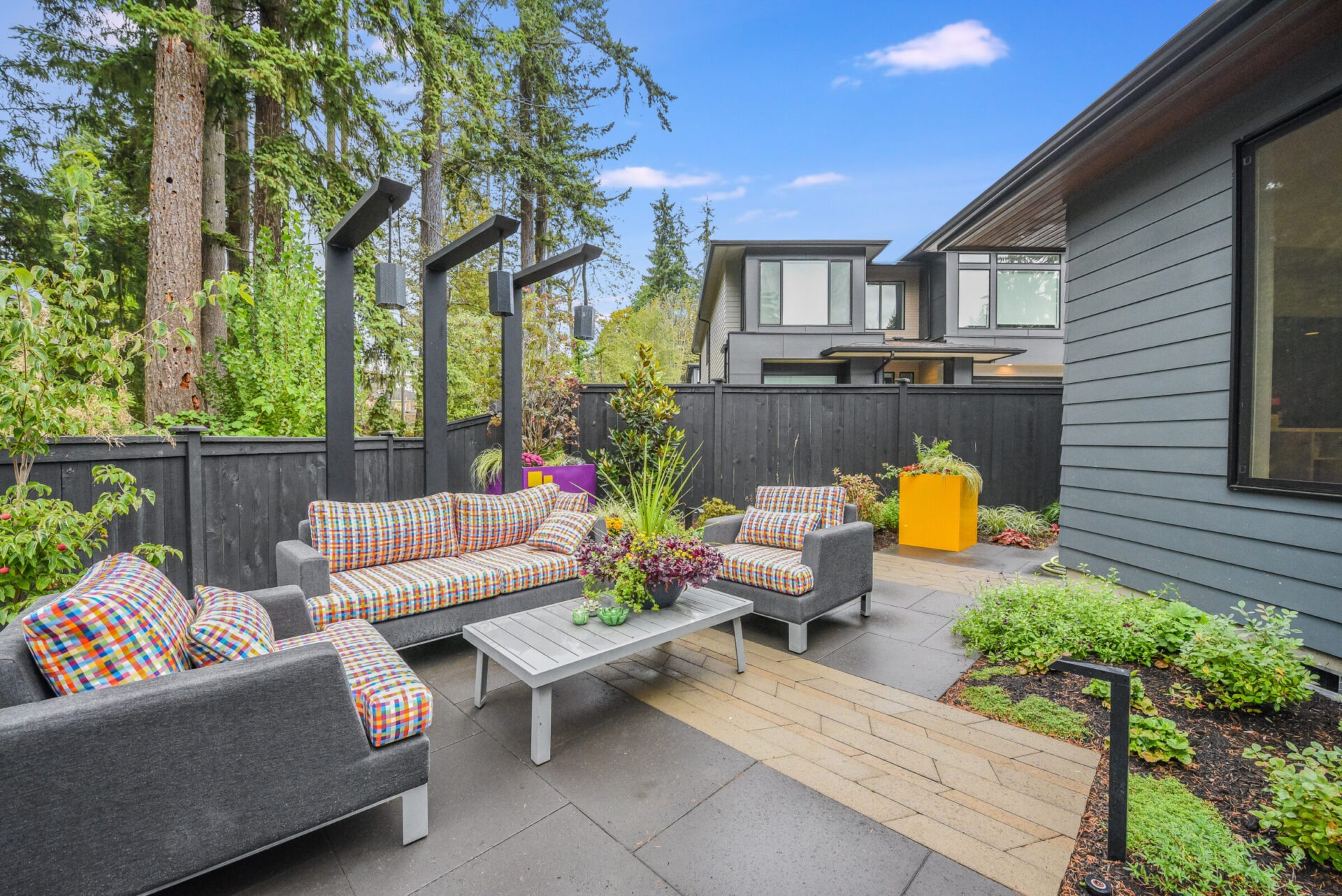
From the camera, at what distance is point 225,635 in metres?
1.62

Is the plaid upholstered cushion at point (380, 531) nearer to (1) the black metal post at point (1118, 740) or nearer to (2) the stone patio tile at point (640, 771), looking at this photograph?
(2) the stone patio tile at point (640, 771)

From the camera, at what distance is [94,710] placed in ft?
4.08

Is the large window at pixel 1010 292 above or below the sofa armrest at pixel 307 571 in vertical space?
above

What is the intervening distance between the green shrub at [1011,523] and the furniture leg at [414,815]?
19.5 ft

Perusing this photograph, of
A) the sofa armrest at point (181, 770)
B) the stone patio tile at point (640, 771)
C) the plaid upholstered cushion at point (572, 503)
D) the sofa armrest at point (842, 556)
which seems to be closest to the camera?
the sofa armrest at point (181, 770)

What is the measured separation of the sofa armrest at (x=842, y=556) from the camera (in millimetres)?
3139

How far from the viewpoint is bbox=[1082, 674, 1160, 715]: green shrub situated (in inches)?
85.1

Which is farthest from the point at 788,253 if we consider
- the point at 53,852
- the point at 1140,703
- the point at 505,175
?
the point at 53,852

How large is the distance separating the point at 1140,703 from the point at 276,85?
24.8ft

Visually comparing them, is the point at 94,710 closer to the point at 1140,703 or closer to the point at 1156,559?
the point at 1140,703

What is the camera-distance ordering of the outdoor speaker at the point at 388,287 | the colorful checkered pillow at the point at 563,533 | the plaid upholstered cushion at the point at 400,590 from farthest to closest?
the colorful checkered pillow at the point at 563,533
the outdoor speaker at the point at 388,287
the plaid upholstered cushion at the point at 400,590

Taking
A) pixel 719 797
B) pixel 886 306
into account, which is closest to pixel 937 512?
pixel 719 797

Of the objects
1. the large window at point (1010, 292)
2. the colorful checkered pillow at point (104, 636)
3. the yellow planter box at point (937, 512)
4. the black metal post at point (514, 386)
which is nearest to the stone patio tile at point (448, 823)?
the colorful checkered pillow at point (104, 636)

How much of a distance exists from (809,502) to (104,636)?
132 inches
